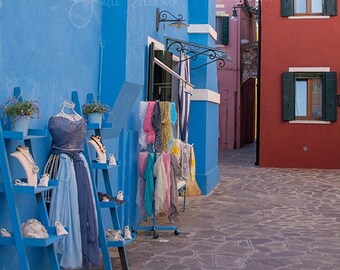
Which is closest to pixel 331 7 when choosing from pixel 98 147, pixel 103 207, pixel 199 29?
pixel 199 29

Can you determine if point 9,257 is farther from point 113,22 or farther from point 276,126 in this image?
point 276,126

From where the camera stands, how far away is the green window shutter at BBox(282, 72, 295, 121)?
48.9 feet

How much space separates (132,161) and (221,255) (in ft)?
5.47

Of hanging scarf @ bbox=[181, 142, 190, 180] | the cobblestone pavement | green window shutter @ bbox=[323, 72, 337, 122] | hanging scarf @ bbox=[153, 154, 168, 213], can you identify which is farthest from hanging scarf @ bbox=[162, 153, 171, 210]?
green window shutter @ bbox=[323, 72, 337, 122]

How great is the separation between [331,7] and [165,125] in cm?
1059

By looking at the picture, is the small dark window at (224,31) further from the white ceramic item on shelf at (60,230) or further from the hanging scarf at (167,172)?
the white ceramic item on shelf at (60,230)

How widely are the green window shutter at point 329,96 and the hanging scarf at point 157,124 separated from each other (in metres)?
9.61

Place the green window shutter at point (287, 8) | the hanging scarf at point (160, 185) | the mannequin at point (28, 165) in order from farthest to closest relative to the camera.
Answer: the green window shutter at point (287, 8) < the hanging scarf at point (160, 185) < the mannequin at point (28, 165)

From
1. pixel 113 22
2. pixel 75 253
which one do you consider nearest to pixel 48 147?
pixel 75 253

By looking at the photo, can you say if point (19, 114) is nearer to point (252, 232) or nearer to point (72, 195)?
point (72, 195)

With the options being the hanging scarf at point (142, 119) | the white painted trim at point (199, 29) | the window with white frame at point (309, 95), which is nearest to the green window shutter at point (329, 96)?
the window with white frame at point (309, 95)

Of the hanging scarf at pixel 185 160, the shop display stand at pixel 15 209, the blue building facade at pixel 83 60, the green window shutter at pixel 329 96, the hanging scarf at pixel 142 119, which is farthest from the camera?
the green window shutter at pixel 329 96

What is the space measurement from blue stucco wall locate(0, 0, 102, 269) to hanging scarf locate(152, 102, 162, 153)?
1.17m

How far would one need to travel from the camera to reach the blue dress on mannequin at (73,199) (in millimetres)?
3822
